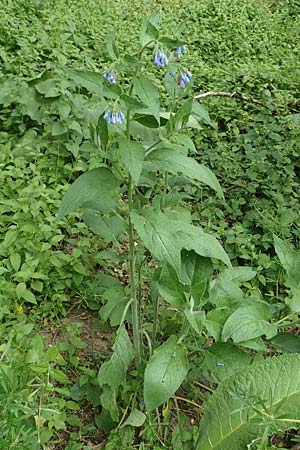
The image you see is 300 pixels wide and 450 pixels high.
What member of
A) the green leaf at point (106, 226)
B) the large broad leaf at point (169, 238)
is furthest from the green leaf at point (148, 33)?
the green leaf at point (106, 226)

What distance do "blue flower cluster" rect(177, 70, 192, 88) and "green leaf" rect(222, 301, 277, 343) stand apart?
826 millimetres

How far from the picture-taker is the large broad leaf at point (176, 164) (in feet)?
6.64

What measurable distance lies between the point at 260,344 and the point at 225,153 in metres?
2.11

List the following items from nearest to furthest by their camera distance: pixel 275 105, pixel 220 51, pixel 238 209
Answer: pixel 238 209 → pixel 275 105 → pixel 220 51

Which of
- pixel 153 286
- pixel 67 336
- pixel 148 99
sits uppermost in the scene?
pixel 148 99

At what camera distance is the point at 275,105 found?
4.71m

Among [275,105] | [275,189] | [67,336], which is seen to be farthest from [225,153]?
[67,336]

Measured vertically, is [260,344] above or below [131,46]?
above

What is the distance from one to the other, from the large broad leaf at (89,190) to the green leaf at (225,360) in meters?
0.66

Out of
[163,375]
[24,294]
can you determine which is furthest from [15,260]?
[163,375]

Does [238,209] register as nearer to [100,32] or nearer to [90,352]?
[90,352]

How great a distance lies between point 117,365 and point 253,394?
1.67ft

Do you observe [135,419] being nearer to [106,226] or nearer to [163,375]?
[163,375]

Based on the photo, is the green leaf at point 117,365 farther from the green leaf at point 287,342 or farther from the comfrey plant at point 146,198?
the green leaf at point 287,342
